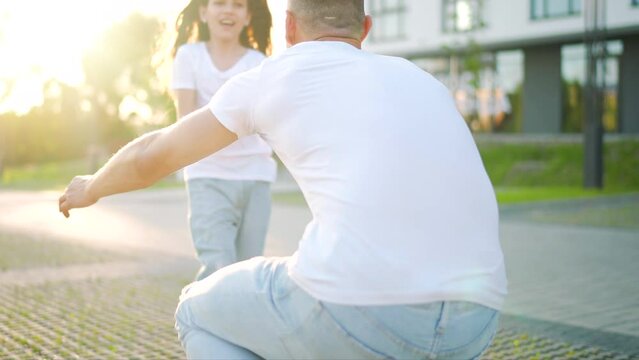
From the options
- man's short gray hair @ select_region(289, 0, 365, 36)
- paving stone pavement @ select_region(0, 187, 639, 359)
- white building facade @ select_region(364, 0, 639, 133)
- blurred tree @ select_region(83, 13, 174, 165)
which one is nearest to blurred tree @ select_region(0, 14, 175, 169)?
blurred tree @ select_region(83, 13, 174, 165)

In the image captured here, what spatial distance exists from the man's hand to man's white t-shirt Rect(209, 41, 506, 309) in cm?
49

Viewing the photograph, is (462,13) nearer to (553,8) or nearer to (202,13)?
(553,8)

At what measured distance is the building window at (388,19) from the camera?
110ft

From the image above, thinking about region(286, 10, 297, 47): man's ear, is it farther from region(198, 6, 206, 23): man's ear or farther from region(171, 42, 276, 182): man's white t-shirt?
region(198, 6, 206, 23): man's ear

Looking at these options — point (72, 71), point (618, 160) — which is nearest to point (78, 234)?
point (618, 160)

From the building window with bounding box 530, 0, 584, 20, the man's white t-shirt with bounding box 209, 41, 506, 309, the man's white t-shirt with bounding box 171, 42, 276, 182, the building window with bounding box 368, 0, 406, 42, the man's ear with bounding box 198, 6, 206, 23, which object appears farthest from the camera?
the building window with bounding box 368, 0, 406, 42

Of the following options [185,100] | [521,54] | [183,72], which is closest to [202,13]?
[183,72]

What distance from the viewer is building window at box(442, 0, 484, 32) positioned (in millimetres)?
27938

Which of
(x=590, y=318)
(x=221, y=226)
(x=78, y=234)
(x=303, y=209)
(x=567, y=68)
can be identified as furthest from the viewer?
(x=567, y=68)

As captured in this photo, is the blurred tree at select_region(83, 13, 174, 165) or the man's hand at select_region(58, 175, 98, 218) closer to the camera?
the man's hand at select_region(58, 175, 98, 218)

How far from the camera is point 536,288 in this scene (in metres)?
6.55

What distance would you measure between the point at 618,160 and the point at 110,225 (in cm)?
1644

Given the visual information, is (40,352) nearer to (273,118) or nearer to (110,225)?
(273,118)

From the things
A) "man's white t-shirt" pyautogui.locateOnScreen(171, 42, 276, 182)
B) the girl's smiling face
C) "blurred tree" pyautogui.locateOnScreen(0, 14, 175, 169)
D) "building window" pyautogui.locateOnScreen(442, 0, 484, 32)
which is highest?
the girl's smiling face
